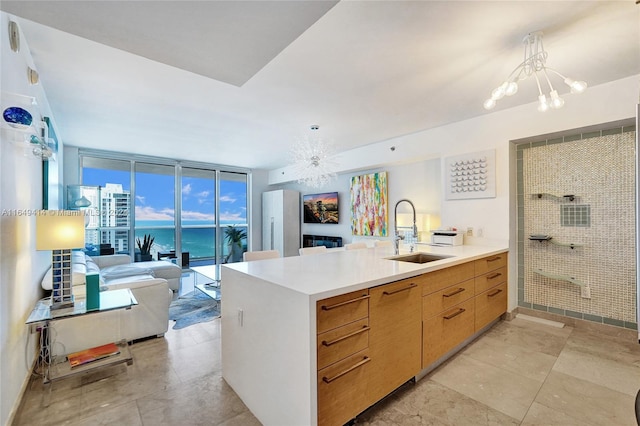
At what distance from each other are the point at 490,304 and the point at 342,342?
6.88 ft

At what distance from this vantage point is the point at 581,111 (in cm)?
267

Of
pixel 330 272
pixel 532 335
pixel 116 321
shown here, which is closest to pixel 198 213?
pixel 116 321

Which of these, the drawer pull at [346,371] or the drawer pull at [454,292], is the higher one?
the drawer pull at [454,292]

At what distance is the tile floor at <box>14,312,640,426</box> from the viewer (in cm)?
164

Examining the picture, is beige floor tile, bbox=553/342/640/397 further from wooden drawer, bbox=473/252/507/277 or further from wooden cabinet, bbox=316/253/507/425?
wooden drawer, bbox=473/252/507/277

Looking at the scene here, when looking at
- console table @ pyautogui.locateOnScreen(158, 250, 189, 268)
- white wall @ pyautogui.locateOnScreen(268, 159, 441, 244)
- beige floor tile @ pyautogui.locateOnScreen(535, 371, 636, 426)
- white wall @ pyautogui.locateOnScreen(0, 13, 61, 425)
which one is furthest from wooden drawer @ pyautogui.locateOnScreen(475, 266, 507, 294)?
console table @ pyautogui.locateOnScreen(158, 250, 189, 268)

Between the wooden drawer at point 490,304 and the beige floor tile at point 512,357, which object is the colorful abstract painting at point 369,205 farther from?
the beige floor tile at point 512,357

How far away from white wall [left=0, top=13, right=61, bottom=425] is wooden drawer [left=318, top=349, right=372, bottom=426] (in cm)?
168

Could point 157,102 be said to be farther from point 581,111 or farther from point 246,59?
point 581,111

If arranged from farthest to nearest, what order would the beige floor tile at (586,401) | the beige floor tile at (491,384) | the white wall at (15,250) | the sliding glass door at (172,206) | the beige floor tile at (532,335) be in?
the sliding glass door at (172,206) < the beige floor tile at (532,335) < the beige floor tile at (491,384) < the beige floor tile at (586,401) < the white wall at (15,250)

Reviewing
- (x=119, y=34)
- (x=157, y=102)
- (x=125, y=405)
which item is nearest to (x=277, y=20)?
(x=119, y=34)

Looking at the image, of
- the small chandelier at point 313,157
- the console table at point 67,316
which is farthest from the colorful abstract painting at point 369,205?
the console table at point 67,316

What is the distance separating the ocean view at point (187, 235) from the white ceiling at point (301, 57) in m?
2.49

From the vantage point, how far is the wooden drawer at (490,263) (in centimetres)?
256
